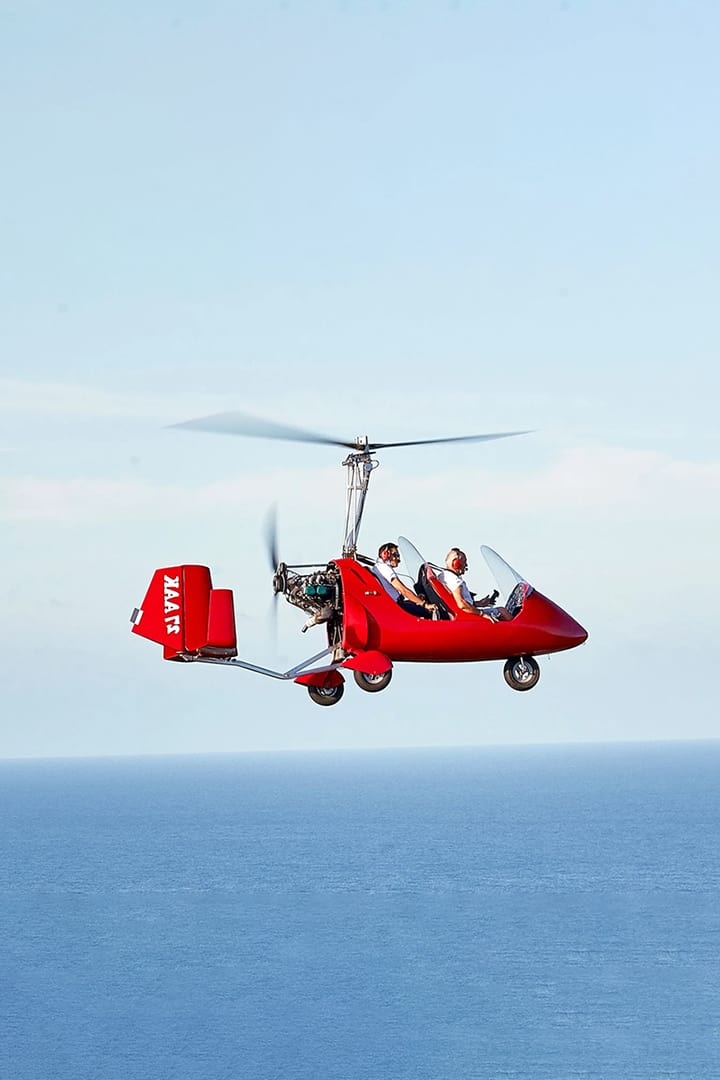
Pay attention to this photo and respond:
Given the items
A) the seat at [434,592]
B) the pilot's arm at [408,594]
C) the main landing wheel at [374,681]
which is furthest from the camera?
the seat at [434,592]

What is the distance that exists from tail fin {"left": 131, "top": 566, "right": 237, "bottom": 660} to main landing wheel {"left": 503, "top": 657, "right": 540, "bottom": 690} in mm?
6217

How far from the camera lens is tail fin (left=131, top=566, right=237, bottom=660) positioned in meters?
29.5

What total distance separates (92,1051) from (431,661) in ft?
607

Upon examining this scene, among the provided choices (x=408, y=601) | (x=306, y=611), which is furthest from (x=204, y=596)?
(x=408, y=601)

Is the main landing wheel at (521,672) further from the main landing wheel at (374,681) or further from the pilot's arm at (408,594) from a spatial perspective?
the main landing wheel at (374,681)

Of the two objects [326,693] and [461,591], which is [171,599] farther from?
[461,591]

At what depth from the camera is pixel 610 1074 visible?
191m

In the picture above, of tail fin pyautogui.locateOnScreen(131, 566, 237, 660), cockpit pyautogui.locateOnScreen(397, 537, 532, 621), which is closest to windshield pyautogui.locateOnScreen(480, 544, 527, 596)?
cockpit pyautogui.locateOnScreen(397, 537, 532, 621)

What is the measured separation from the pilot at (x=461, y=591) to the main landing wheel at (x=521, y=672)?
3.90 feet

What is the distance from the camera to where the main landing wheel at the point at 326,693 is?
31.3 meters

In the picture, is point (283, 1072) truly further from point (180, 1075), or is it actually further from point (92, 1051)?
point (92, 1051)

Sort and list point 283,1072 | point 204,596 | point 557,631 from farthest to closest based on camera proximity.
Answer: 1. point 283,1072
2. point 557,631
3. point 204,596

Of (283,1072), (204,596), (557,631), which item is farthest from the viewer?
(283,1072)

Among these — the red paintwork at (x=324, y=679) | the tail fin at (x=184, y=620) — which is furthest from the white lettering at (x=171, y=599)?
the red paintwork at (x=324, y=679)
